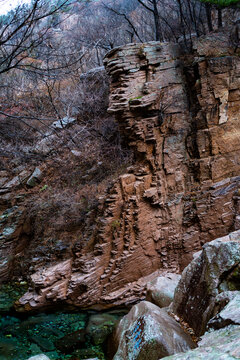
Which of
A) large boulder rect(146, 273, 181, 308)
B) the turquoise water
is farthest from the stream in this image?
large boulder rect(146, 273, 181, 308)

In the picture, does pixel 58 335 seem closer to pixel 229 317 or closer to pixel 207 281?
pixel 207 281

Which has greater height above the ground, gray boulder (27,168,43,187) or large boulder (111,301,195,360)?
gray boulder (27,168,43,187)

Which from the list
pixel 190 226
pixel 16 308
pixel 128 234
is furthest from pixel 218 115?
pixel 16 308

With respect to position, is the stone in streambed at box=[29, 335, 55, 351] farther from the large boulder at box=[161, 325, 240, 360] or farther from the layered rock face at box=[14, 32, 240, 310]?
the large boulder at box=[161, 325, 240, 360]

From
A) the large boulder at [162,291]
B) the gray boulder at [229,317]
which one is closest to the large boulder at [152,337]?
the gray boulder at [229,317]

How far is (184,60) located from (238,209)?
17.3 feet

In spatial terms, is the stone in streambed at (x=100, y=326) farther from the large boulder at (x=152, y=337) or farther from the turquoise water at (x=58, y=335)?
the large boulder at (x=152, y=337)

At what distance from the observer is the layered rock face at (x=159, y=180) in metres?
9.34

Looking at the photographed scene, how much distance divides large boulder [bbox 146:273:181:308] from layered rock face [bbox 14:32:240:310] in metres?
1.96

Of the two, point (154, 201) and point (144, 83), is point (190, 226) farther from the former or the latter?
point (144, 83)

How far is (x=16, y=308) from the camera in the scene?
912 cm

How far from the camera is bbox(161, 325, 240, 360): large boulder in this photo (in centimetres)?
218

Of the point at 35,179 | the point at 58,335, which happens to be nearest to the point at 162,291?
the point at 58,335

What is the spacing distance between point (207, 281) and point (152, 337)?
1.17 meters
